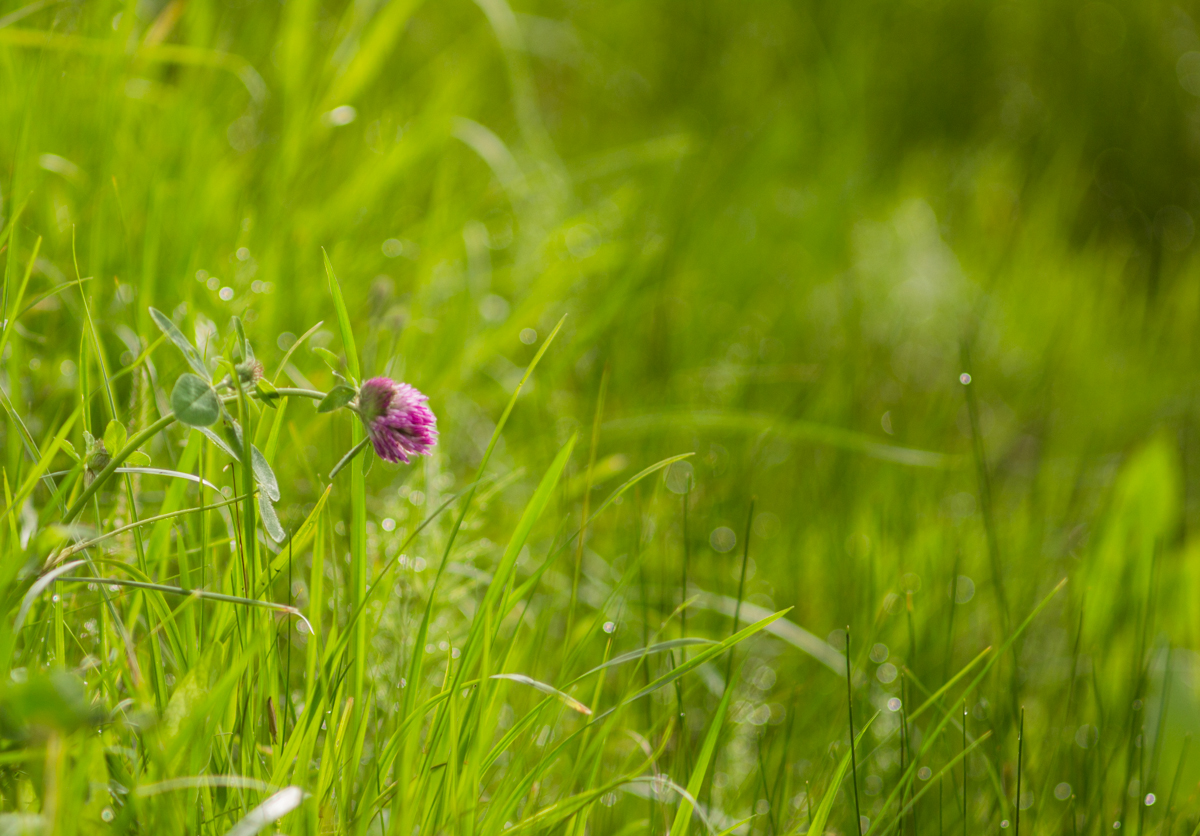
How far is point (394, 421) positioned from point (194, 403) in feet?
0.40

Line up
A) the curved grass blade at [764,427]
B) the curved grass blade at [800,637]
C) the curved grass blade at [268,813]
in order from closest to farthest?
the curved grass blade at [268,813] → the curved grass blade at [800,637] → the curved grass blade at [764,427]

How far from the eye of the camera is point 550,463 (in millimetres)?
1107

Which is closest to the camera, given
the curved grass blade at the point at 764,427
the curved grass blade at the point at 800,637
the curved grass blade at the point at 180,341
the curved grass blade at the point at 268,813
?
the curved grass blade at the point at 268,813

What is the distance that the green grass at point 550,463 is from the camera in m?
0.59

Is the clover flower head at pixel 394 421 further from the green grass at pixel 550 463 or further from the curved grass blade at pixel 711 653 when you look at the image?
the curved grass blade at pixel 711 653

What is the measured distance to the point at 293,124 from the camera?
1.25m

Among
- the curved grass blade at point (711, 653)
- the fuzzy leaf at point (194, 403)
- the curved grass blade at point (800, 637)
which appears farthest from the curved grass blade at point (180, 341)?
the curved grass blade at point (800, 637)

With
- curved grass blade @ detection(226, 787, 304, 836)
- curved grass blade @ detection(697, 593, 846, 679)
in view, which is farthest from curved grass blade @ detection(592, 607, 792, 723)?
curved grass blade @ detection(697, 593, 846, 679)

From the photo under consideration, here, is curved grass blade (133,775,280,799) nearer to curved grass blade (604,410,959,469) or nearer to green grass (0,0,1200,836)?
green grass (0,0,1200,836)

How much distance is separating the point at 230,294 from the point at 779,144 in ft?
4.81

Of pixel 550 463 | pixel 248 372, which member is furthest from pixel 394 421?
pixel 550 463

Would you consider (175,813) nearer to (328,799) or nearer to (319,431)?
(328,799)

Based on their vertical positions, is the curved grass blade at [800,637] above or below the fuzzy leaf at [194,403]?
below

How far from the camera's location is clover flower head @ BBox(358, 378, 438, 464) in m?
0.58
